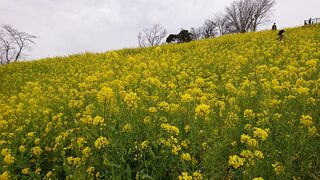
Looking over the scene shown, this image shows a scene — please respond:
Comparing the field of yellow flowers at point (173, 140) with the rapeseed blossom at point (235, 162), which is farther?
the field of yellow flowers at point (173, 140)

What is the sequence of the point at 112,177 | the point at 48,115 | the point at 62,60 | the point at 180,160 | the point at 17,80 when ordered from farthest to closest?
the point at 62,60 < the point at 17,80 < the point at 48,115 < the point at 180,160 < the point at 112,177

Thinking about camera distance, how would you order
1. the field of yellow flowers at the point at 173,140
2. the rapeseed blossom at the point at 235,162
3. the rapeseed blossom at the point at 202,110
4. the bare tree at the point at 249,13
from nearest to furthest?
the rapeseed blossom at the point at 235,162
the field of yellow flowers at the point at 173,140
the rapeseed blossom at the point at 202,110
the bare tree at the point at 249,13

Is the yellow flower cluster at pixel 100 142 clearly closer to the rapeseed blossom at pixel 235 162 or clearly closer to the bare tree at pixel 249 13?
the rapeseed blossom at pixel 235 162

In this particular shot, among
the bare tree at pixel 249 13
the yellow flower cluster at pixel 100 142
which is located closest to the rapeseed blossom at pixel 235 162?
the yellow flower cluster at pixel 100 142

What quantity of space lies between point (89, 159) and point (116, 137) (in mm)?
520

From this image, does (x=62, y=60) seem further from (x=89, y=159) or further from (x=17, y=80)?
(x=89, y=159)

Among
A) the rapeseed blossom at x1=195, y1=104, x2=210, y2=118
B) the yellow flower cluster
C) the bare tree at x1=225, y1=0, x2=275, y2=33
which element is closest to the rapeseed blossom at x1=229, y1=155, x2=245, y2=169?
the rapeseed blossom at x1=195, y1=104, x2=210, y2=118

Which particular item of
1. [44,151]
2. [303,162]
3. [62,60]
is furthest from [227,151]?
[62,60]

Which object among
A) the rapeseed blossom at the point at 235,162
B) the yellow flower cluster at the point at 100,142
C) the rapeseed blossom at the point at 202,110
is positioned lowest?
the rapeseed blossom at the point at 235,162

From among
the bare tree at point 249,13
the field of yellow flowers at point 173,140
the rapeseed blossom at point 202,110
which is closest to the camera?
the field of yellow flowers at point 173,140

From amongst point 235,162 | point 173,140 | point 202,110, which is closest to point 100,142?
point 173,140

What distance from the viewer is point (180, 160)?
409cm

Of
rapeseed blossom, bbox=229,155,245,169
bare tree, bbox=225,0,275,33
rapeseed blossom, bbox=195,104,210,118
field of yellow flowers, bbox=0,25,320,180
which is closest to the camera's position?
rapeseed blossom, bbox=229,155,245,169

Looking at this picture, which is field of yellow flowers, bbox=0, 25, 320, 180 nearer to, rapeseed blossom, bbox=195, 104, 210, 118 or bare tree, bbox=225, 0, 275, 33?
rapeseed blossom, bbox=195, 104, 210, 118
